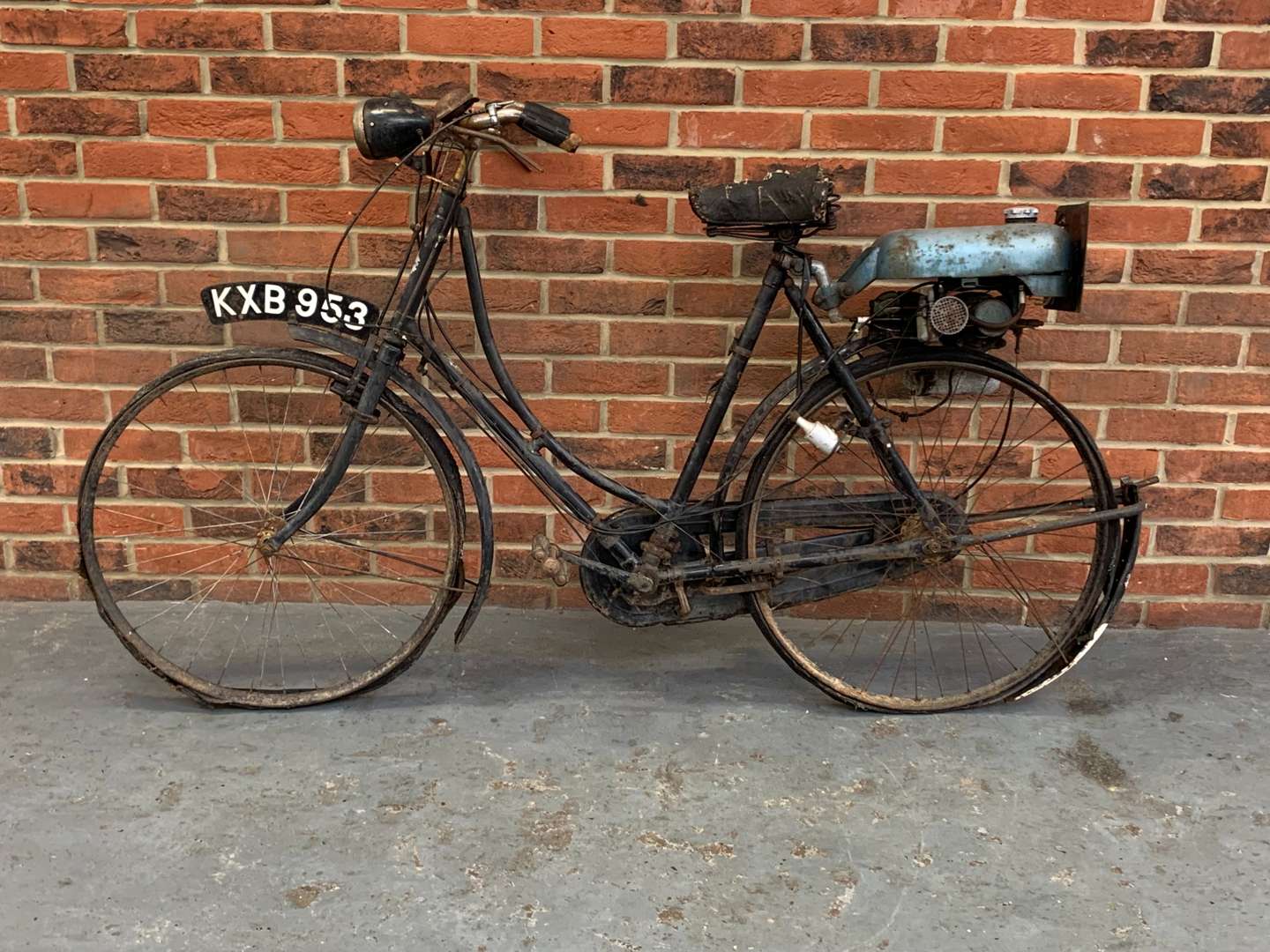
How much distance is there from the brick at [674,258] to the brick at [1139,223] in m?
1.03

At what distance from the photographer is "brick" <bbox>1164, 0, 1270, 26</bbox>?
2.90 m

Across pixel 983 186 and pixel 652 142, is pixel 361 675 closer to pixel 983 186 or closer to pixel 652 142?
pixel 652 142

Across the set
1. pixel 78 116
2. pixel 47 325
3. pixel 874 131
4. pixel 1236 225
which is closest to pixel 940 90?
pixel 874 131

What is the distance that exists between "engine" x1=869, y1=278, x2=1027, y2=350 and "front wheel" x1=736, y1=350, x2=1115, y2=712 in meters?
0.07

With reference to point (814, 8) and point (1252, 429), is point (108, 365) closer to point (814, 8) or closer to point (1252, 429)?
point (814, 8)

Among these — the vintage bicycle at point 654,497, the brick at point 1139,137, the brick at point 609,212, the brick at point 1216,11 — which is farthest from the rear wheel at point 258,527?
the brick at point 1216,11

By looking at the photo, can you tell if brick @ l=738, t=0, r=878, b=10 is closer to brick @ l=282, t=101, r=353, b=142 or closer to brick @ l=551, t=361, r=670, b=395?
brick @ l=551, t=361, r=670, b=395

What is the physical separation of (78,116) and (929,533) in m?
2.55

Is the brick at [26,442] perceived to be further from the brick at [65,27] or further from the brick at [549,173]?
the brick at [549,173]

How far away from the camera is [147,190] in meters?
3.06

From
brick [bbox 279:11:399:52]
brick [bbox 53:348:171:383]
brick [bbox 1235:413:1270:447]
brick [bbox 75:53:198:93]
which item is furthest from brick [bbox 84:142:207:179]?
brick [bbox 1235:413:1270:447]

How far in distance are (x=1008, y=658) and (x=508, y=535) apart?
4.91ft

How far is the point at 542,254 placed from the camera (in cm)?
307

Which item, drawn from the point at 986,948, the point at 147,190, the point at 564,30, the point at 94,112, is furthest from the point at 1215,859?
the point at 94,112
